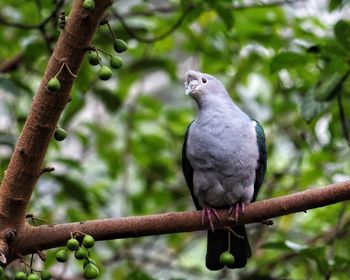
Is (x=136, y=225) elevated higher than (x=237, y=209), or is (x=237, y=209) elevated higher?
(x=136, y=225)

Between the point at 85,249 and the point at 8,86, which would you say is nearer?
the point at 85,249

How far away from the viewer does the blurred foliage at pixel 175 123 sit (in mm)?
4598

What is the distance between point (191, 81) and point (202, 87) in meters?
0.09

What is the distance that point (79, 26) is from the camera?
96.0 inches

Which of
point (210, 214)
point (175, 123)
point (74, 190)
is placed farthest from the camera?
point (175, 123)

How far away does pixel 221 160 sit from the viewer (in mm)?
3494

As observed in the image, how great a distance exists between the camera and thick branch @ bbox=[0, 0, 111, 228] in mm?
2441

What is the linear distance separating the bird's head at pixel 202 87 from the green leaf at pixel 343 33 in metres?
0.65

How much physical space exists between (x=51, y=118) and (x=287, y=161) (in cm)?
383

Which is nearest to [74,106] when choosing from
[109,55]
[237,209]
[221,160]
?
[221,160]

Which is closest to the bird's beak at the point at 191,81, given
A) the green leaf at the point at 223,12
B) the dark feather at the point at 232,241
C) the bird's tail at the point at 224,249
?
the dark feather at the point at 232,241

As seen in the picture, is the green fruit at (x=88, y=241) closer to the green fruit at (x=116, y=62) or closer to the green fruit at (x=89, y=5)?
the green fruit at (x=116, y=62)

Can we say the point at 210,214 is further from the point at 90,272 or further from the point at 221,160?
the point at 90,272

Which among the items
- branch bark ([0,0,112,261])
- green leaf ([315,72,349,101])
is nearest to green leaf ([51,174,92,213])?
green leaf ([315,72,349,101])
